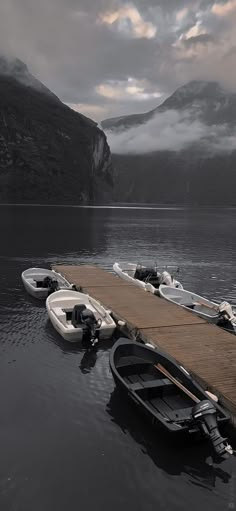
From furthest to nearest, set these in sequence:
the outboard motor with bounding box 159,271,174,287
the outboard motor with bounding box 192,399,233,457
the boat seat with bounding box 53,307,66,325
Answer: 1. the outboard motor with bounding box 159,271,174,287
2. the boat seat with bounding box 53,307,66,325
3. the outboard motor with bounding box 192,399,233,457

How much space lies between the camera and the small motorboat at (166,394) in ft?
45.3

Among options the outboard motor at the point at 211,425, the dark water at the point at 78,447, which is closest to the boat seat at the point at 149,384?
the dark water at the point at 78,447

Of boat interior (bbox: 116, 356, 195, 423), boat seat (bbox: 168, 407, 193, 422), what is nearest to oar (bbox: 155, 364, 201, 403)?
boat interior (bbox: 116, 356, 195, 423)

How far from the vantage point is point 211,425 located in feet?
44.9

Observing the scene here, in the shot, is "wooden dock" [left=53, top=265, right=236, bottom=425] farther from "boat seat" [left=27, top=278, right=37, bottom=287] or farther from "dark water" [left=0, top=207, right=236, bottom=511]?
"boat seat" [left=27, top=278, right=37, bottom=287]

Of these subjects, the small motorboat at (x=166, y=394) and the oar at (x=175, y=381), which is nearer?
the small motorboat at (x=166, y=394)

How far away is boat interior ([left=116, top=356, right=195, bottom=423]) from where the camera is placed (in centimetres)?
1525

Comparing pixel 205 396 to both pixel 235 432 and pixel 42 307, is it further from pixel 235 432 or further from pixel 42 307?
pixel 42 307

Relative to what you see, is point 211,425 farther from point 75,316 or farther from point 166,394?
point 75,316

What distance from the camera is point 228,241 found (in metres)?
86.6

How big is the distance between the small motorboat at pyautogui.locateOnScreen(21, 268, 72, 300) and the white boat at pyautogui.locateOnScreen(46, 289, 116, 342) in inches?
174

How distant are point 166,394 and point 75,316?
9025mm

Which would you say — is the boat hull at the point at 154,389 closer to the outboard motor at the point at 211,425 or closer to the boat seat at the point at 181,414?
the boat seat at the point at 181,414

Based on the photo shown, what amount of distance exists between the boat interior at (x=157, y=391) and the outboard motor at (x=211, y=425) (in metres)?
0.54
